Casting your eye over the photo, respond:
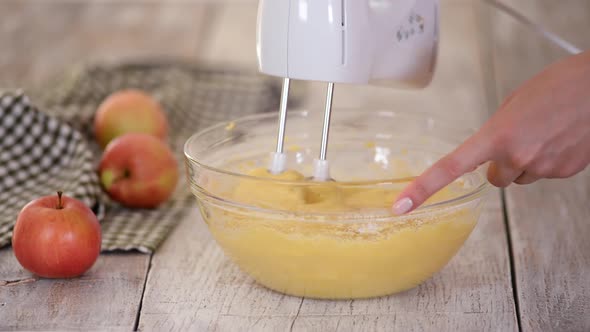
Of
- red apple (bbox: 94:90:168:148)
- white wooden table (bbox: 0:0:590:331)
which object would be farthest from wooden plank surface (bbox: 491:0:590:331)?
red apple (bbox: 94:90:168:148)

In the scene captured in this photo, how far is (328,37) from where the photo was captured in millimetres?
1114

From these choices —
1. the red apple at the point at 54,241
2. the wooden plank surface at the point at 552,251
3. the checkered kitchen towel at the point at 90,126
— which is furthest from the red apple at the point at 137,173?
the wooden plank surface at the point at 552,251

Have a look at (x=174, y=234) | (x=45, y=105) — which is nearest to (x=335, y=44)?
(x=174, y=234)

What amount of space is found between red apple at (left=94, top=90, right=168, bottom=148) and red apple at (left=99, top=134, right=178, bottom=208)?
221mm

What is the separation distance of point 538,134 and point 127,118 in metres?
1.06

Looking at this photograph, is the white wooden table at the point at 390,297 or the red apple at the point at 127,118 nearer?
the white wooden table at the point at 390,297

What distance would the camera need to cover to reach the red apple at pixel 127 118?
1.83 meters

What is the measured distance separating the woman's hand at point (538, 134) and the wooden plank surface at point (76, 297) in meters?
0.43

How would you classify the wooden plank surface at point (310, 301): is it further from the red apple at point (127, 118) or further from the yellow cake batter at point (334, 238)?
the red apple at point (127, 118)

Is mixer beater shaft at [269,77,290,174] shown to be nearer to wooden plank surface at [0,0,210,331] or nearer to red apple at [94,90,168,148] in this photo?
wooden plank surface at [0,0,210,331]

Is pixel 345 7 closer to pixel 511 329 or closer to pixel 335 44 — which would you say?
pixel 335 44

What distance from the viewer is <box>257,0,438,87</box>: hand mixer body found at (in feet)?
3.65

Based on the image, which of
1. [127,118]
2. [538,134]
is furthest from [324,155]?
[127,118]

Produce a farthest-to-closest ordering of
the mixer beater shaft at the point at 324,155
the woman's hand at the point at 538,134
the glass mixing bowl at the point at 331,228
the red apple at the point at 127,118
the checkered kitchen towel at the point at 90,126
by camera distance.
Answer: the red apple at the point at 127,118 < the checkered kitchen towel at the point at 90,126 < the mixer beater shaft at the point at 324,155 < the glass mixing bowl at the point at 331,228 < the woman's hand at the point at 538,134
